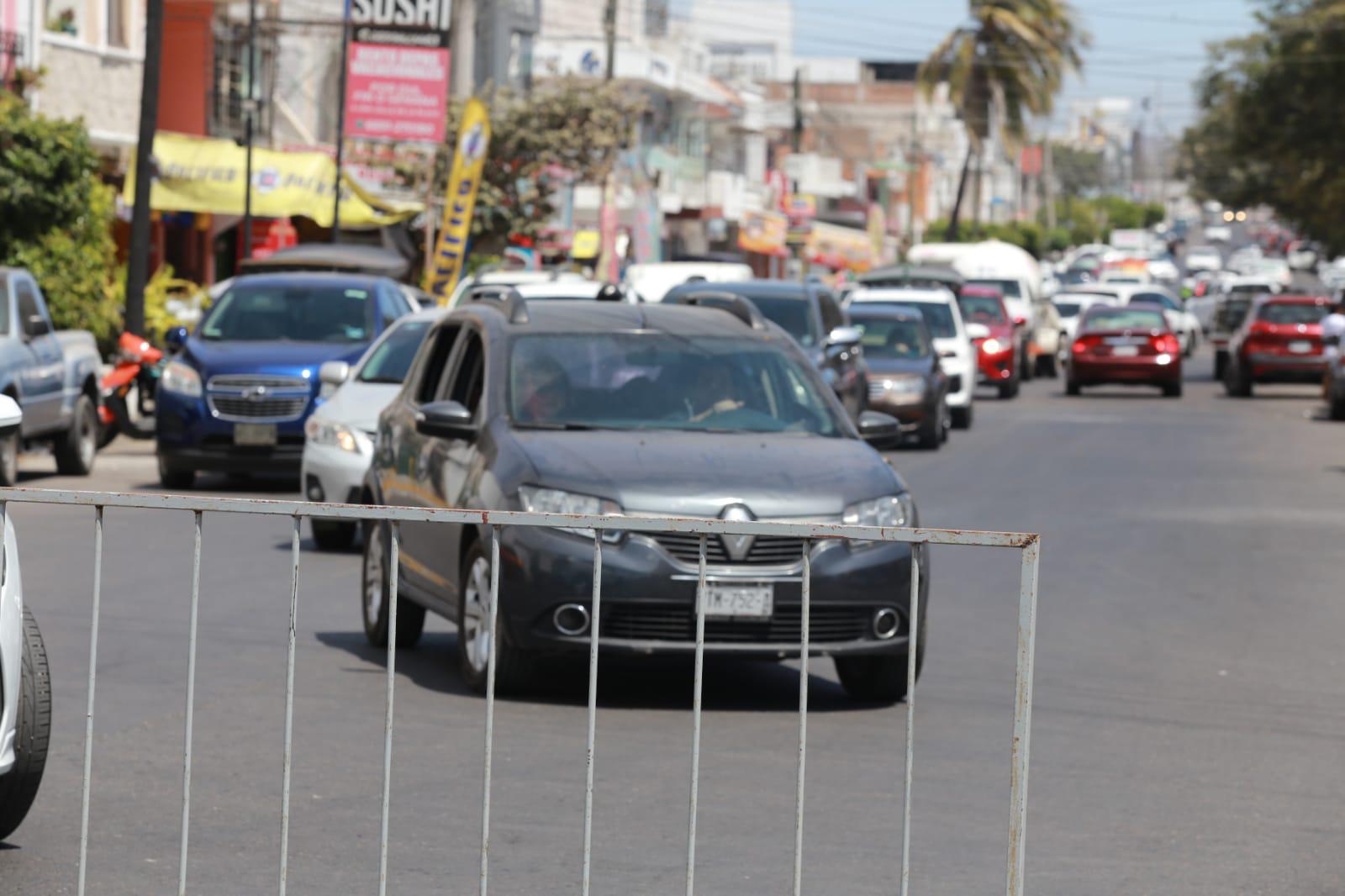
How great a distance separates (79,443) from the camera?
20.3 metres

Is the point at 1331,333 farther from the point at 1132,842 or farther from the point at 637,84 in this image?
the point at 637,84

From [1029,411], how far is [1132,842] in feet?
92.6

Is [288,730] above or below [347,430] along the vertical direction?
above

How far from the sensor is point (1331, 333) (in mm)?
32844

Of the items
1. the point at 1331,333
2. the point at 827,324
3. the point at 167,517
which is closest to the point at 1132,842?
the point at 167,517

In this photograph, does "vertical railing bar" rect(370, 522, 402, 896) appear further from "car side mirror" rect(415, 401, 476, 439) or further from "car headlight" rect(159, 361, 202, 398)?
"car headlight" rect(159, 361, 202, 398)

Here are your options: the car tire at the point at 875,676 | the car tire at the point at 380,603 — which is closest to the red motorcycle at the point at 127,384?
the car tire at the point at 380,603

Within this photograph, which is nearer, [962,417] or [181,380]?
[181,380]

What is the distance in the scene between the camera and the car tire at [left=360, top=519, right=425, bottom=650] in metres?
10.8

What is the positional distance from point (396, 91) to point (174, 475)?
15.9m

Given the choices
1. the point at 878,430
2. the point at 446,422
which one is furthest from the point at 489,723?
the point at 878,430

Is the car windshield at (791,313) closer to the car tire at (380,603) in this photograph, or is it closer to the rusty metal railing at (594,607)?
the car tire at (380,603)

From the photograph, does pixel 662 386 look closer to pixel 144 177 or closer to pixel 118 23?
pixel 144 177

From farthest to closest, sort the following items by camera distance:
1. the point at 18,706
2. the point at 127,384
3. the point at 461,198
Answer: the point at 461,198
the point at 127,384
the point at 18,706
